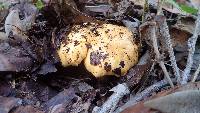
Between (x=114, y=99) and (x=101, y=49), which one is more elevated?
(x=101, y=49)

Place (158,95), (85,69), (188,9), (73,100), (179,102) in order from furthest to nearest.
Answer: (85,69), (73,100), (188,9), (158,95), (179,102)

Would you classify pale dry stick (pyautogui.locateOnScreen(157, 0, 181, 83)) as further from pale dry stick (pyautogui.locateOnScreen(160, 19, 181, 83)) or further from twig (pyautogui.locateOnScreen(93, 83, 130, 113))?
twig (pyautogui.locateOnScreen(93, 83, 130, 113))

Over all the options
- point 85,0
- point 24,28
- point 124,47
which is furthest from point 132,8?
point 24,28

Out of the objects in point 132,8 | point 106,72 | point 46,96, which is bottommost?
point 46,96

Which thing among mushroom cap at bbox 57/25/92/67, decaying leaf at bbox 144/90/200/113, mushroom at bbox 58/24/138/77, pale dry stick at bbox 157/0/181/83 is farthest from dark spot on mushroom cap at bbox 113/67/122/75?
decaying leaf at bbox 144/90/200/113

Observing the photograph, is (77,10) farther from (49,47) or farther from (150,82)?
(150,82)

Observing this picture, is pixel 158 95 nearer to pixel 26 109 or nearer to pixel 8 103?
pixel 26 109

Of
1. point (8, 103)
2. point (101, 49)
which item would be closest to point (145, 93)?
point (101, 49)

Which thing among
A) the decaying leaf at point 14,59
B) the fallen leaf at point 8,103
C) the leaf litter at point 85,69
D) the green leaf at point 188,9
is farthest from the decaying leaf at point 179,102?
the decaying leaf at point 14,59
